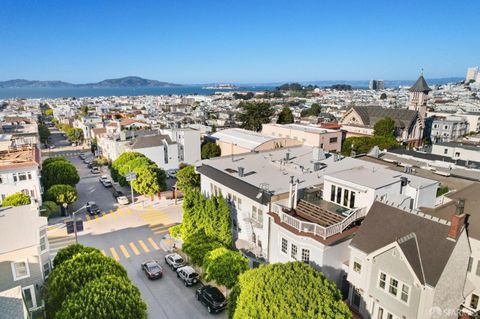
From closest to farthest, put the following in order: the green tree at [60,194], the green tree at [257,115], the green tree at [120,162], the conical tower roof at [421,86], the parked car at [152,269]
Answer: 1. the parked car at [152,269]
2. the green tree at [60,194]
3. the green tree at [120,162]
4. the green tree at [257,115]
5. the conical tower roof at [421,86]

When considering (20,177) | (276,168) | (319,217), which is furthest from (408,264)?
(20,177)

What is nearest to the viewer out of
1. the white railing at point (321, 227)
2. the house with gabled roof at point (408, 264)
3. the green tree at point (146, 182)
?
the house with gabled roof at point (408, 264)

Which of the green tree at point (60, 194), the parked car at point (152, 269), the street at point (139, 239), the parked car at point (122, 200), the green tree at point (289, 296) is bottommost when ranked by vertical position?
the street at point (139, 239)

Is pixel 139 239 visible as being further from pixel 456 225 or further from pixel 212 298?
pixel 456 225

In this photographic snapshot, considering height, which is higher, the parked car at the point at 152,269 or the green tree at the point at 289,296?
the green tree at the point at 289,296

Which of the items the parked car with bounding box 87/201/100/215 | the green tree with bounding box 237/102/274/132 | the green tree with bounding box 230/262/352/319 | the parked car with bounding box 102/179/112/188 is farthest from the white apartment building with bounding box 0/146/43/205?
the green tree with bounding box 237/102/274/132

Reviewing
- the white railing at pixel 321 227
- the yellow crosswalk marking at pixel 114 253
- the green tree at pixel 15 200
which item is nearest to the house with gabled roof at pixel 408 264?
the white railing at pixel 321 227

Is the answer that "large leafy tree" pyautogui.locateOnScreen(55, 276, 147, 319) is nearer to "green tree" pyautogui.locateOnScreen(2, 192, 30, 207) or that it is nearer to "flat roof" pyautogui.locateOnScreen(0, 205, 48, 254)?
"flat roof" pyautogui.locateOnScreen(0, 205, 48, 254)

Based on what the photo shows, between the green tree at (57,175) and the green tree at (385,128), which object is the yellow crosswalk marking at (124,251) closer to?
the green tree at (57,175)
